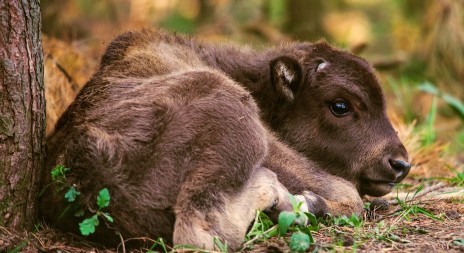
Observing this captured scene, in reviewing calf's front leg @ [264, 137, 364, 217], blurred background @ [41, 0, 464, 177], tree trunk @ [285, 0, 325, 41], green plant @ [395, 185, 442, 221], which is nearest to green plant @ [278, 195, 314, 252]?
calf's front leg @ [264, 137, 364, 217]

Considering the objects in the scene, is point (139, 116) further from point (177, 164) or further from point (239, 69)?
point (239, 69)

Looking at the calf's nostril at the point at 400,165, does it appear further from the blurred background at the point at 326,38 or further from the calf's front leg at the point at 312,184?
the blurred background at the point at 326,38

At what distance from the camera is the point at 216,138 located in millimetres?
4699

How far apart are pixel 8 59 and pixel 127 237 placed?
1.49m

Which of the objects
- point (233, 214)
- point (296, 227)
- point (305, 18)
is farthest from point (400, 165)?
point (305, 18)

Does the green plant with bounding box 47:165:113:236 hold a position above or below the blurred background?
above

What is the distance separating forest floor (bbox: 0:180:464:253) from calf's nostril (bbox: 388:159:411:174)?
29 centimetres

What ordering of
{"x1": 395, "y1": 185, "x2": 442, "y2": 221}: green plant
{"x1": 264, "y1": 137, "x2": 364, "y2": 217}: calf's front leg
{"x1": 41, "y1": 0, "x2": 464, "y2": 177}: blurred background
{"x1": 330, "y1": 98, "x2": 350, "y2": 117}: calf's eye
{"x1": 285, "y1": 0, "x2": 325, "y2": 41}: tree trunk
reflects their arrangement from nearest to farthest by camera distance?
{"x1": 264, "y1": 137, "x2": 364, "y2": 217}: calf's front leg
{"x1": 395, "y1": 185, "x2": 442, "y2": 221}: green plant
{"x1": 330, "y1": 98, "x2": 350, "y2": 117}: calf's eye
{"x1": 41, "y1": 0, "x2": 464, "y2": 177}: blurred background
{"x1": 285, "y1": 0, "x2": 325, "y2": 41}: tree trunk

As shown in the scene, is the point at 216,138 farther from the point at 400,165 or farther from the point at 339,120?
the point at 400,165

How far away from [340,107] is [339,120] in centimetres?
12

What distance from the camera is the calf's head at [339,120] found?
606cm

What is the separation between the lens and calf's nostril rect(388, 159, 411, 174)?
19.6 ft

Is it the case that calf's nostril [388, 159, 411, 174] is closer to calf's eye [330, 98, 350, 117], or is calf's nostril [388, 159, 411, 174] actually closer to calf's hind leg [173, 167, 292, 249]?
calf's eye [330, 98, 350, 117]

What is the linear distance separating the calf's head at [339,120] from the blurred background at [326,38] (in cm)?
129
